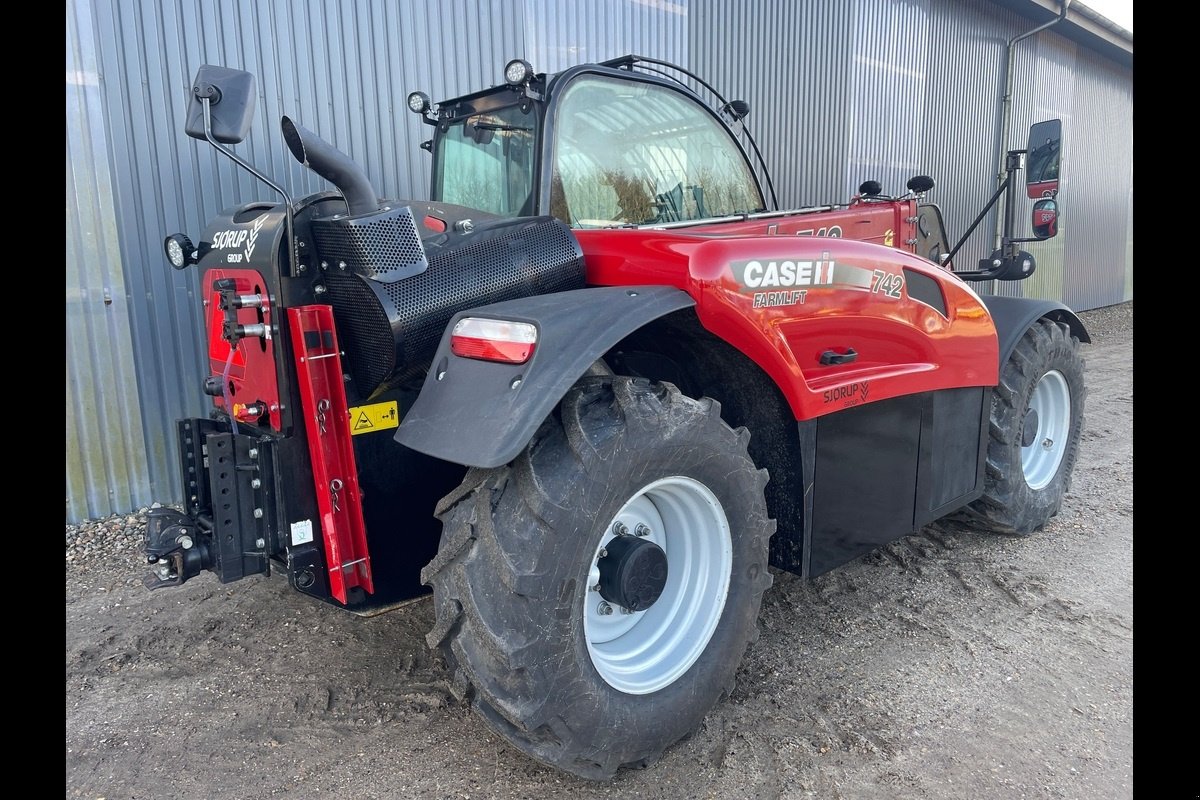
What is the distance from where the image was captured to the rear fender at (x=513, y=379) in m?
1.98

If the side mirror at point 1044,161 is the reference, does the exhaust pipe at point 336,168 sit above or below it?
below

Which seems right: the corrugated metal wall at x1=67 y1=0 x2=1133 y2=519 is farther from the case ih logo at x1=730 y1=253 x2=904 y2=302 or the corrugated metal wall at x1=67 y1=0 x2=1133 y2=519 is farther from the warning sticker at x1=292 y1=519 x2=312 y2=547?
the case ih logo at x1=730 y1=253 x2=904 y2=302

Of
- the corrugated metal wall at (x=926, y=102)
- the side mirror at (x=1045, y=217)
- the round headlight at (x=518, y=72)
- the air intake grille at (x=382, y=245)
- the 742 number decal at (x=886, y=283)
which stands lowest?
the 742 number decal at (x=886, y=283)

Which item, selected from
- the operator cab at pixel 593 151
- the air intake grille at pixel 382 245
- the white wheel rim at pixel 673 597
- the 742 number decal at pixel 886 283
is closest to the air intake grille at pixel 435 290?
the air intake grille at pixel 382 245

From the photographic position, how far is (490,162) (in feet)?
11.1

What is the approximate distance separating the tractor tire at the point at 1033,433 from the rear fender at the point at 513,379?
8.16 feet

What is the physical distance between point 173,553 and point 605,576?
4.62ft

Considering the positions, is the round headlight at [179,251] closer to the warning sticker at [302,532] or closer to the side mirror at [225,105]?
the side mirror at [225,105]

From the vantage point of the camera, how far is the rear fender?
1.98 metres

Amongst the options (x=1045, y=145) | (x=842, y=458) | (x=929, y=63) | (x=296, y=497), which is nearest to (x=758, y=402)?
(x=842, y=458)

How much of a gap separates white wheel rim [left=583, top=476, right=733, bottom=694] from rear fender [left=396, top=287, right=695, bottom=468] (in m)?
0.56

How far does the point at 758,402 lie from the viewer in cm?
289

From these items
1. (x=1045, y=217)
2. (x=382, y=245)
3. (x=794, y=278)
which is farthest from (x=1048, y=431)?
(x=382, y=245)
